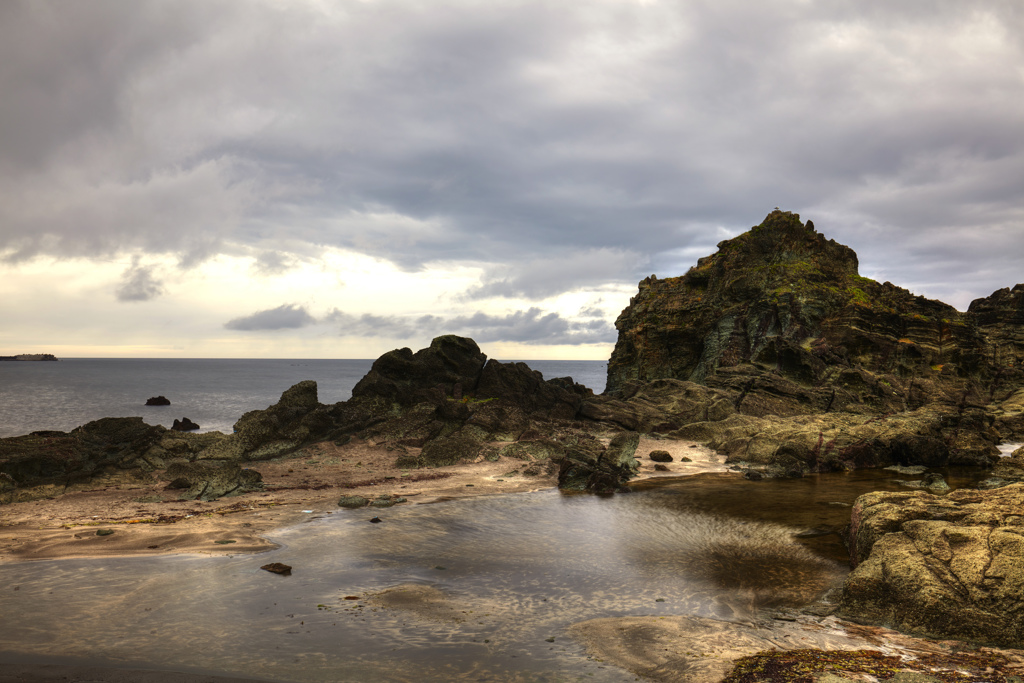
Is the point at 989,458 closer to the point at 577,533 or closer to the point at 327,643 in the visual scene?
the point at 577,533

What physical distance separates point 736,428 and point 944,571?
80.4 ft

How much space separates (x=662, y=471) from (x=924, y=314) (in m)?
45.3

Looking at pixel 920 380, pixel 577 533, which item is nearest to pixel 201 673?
pixel 577 533

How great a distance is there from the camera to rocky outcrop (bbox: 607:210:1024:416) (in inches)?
1781

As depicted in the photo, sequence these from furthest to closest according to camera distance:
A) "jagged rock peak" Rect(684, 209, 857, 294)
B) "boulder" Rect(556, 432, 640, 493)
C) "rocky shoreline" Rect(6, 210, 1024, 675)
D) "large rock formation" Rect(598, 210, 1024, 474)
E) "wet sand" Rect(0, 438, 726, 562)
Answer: "jagged rock peak" Rect(684, 209, 857, 294), "large rock formation" Rect(598, 210, 1024, 474), "boulder" Rect(556, 432, 640, 493), "wet sand" Rect(0, 438, 726, 562), "rocky shoreline" Rect(6, 210, 1024, 675)

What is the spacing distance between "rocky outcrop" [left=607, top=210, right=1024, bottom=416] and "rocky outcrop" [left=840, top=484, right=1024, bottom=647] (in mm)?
28532

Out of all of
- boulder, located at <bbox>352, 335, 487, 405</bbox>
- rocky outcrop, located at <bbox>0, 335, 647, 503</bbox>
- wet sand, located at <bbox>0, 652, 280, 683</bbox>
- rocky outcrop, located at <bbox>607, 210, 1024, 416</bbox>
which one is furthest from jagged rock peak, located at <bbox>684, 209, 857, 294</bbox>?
wet sand, located at <bbox>0, 652, 280, 683</bbox>

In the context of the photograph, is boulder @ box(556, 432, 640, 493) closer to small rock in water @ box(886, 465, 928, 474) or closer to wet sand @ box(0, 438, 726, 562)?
wet sand @ box(0, 438, 726, 562)

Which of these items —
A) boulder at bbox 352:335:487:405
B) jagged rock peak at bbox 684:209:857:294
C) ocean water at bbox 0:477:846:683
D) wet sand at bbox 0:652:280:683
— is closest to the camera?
wet sand at bbox 0:652:280:683

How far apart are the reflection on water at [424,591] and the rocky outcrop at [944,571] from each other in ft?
4.67

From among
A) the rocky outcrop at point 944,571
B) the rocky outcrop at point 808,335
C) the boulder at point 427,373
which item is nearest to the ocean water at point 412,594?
the rocky outcrop at point 944,571

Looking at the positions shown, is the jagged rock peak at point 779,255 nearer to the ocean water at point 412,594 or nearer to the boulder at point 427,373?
the boulder at point 427,373

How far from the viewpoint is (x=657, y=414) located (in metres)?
39.6

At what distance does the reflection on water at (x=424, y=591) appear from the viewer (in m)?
8.86
